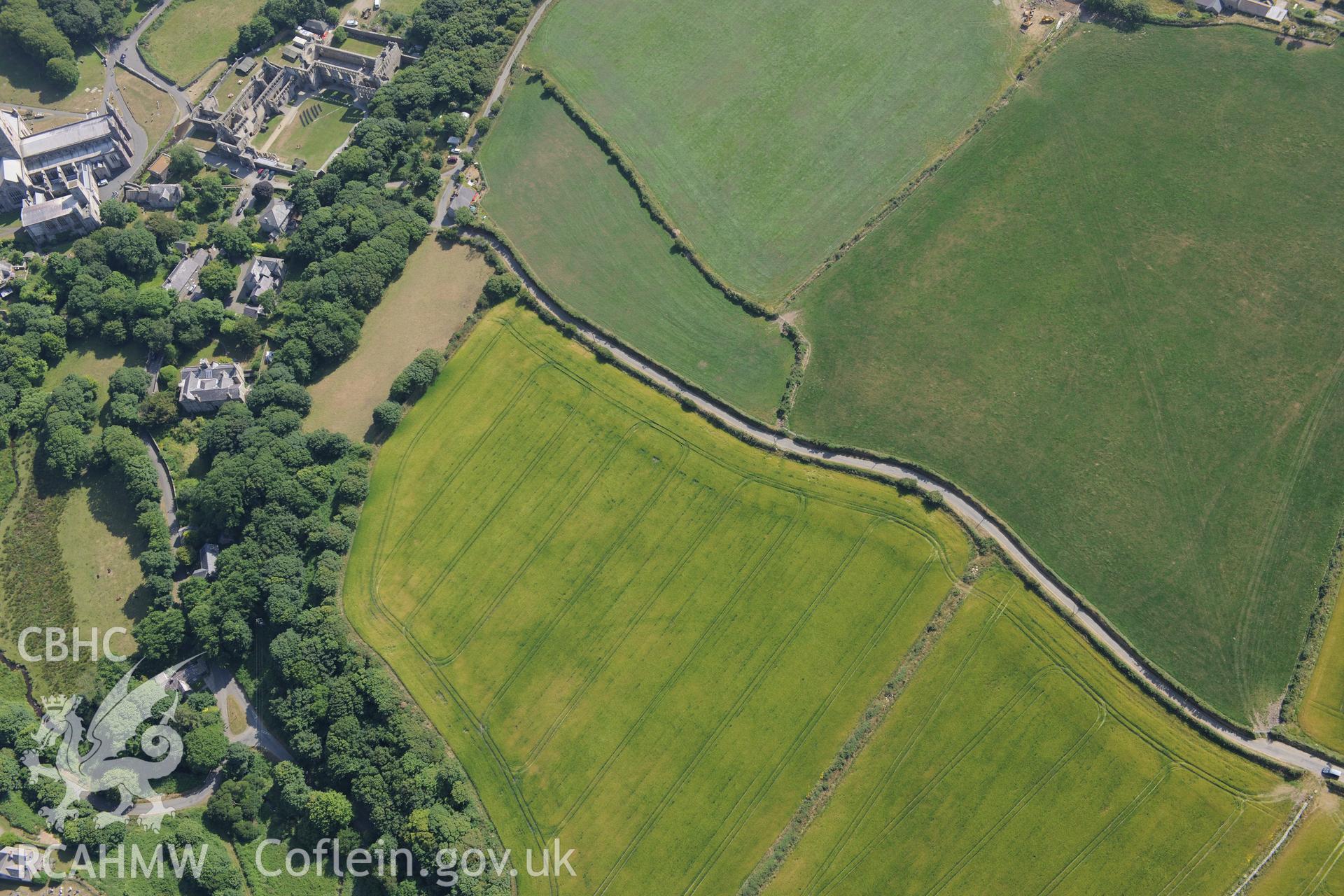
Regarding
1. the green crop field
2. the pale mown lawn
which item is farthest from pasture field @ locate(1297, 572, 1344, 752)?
the pale mown lawn

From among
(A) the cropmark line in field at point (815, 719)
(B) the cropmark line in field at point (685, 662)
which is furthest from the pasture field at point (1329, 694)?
(B) the cropmark line in field at point (685, 662)

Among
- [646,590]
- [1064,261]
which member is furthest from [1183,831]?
[1064,261]

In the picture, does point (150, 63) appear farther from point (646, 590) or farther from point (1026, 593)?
point (1026, 593)

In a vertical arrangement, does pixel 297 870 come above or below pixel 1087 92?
below

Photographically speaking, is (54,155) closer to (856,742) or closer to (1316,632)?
(856,742)

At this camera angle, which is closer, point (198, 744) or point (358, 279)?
point (198, 744)

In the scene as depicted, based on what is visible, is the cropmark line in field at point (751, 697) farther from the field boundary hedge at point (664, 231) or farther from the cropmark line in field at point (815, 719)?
the field boundary hedge at point (664, 231)
